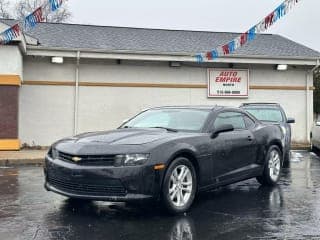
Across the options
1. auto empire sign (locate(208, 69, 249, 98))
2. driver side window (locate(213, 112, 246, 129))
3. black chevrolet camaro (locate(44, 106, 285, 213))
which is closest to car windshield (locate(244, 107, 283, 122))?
driver side window (locate(213, 112, 246, 129))

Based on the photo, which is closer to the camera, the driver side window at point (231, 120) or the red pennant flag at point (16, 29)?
the driver side window at point (231, 120)

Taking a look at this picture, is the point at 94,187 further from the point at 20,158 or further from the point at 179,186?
the point at 20,158

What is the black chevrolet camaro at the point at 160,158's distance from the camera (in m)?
5.95

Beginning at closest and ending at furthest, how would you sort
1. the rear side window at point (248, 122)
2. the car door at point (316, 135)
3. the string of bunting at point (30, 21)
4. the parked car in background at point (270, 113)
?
the rear side window at point (248, 122) < the string of bunting at point (30, 21) < the parked car in background at point (270, 113) < the car door at point (316, 135)

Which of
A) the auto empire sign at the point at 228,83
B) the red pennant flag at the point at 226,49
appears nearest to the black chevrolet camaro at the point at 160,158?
the red pennant flag at the point at 226,49

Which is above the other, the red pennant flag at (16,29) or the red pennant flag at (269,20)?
the red pennant flag at (269,20)

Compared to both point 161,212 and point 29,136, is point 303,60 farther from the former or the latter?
point 161,212

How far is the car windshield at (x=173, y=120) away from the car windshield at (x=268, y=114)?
570 centimetres

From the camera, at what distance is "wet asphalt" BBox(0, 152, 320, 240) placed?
5.40 metres

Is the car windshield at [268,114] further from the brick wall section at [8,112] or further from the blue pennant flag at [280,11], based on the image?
the brick wall section at [8,112]

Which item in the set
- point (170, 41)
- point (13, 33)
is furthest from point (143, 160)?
point (170, 41)

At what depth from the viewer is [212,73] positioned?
1869 centimetres

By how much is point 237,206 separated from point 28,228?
115 inches

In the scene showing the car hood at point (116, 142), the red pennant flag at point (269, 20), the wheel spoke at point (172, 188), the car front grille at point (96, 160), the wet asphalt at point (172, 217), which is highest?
the red pennant flag at point (269, 20)
